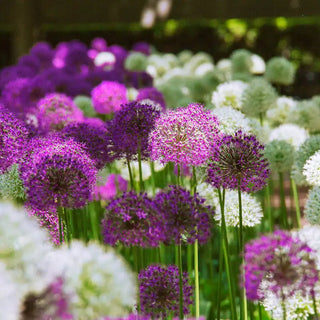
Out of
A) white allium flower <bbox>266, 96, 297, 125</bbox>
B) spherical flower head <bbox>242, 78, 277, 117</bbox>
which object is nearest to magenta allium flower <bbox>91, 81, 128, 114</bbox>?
spherical flower head <bbox>242, 78, 277, 117</bbox>

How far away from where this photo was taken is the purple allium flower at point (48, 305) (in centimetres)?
84

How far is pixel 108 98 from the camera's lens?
10.3 feet

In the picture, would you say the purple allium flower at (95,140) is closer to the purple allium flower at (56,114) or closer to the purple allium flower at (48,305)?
the purple allium flower at (56,114)

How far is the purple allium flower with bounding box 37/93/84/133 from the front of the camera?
2.58 metres

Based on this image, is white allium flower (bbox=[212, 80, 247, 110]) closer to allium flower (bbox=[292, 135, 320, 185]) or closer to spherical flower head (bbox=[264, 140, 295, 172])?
spherical flower head (bbox=[264, 140, 295, 172])

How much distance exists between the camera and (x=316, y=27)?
28.2 feet

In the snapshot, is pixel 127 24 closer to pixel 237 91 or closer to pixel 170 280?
pixel 237 91

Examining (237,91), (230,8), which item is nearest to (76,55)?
(237,91)

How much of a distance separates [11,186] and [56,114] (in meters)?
0.82

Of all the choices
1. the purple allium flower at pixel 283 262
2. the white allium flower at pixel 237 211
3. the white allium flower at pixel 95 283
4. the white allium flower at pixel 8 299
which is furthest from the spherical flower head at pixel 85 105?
the white allium flower at pixel 8 299

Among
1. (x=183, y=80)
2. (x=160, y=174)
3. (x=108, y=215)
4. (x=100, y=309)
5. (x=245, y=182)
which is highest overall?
(x=183, y=80)

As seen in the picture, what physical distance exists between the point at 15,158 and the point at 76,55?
3474 millimetres

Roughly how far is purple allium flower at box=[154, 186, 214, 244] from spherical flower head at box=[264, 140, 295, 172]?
4.58 ft

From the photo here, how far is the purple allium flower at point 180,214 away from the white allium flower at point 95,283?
1.00 feet
